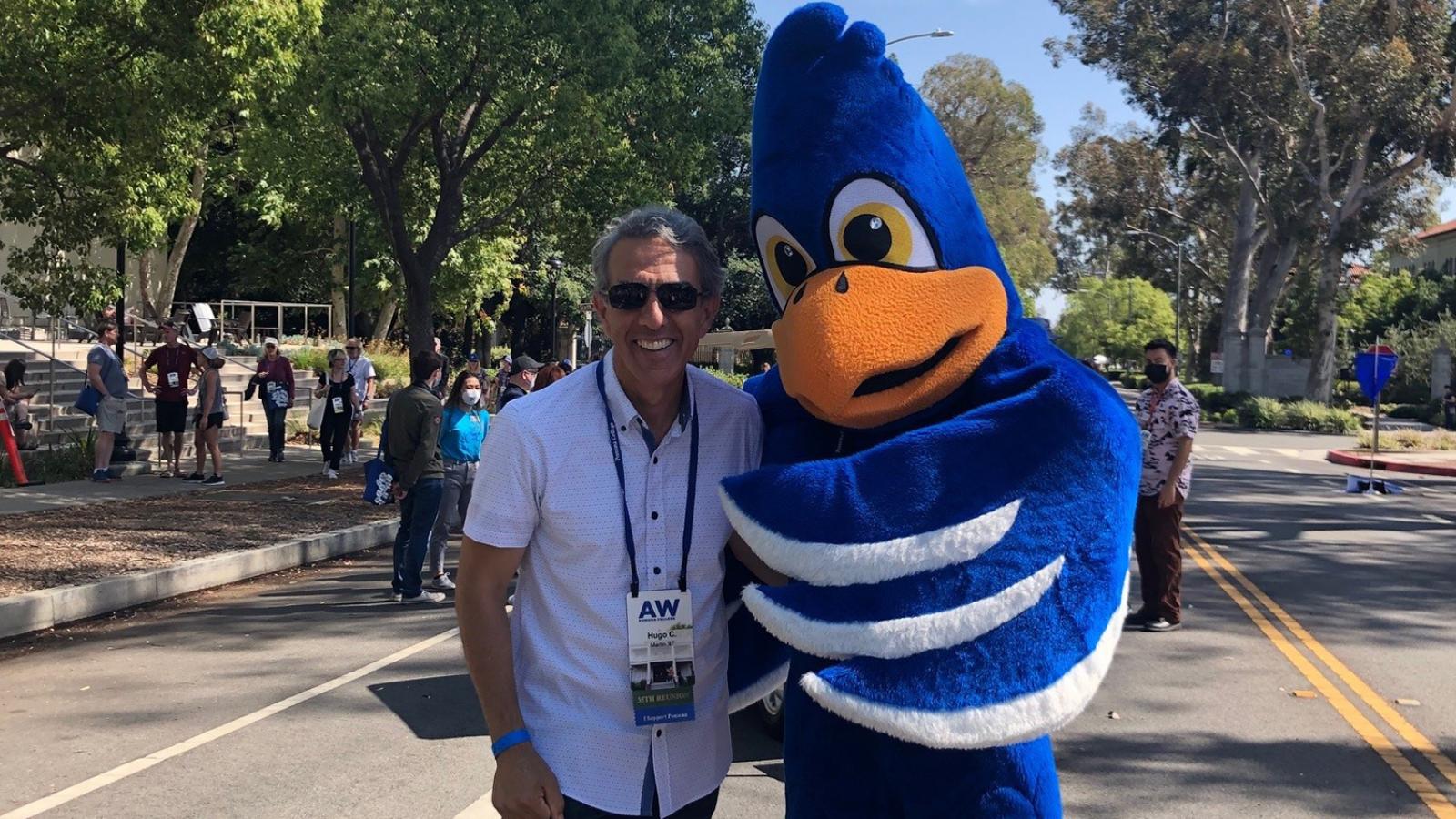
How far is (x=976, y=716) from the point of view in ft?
7.11

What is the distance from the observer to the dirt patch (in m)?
9.92

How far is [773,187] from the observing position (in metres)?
2.63

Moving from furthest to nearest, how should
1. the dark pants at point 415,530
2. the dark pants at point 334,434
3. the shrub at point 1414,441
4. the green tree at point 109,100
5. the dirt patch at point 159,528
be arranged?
1. the shrub at point 1414,441
2. the dark pants at point 334,434
3. the green tree at point 109,100
4. the dirt patch at point 159,528
5. the dark pants at point 415,530

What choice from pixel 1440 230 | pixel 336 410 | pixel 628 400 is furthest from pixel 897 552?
pixel 1440 230

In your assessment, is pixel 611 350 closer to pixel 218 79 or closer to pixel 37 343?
pixel 218 79

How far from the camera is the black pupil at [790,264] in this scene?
2.62 metres

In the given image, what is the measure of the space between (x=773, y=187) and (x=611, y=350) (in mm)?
479

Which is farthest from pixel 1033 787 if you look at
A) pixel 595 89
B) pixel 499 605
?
pixel 595 89

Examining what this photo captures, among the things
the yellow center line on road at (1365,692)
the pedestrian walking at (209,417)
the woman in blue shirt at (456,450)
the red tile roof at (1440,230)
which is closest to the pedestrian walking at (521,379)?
the woman in blue shirt at (456,450)

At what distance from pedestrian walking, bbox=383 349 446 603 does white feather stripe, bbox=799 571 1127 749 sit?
7599 mm

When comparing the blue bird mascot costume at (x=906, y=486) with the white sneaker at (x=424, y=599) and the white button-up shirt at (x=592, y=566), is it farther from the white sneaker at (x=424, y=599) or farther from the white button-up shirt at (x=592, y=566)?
the white sneaker at (x=424, y=599)

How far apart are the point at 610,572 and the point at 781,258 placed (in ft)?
2.47

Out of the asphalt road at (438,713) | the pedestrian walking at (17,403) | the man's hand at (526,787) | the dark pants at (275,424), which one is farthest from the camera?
the dark pants at (275,424)

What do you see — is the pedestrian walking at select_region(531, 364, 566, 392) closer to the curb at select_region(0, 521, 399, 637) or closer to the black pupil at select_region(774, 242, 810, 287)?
the curb at select_region(0, 521, 399, 637)
